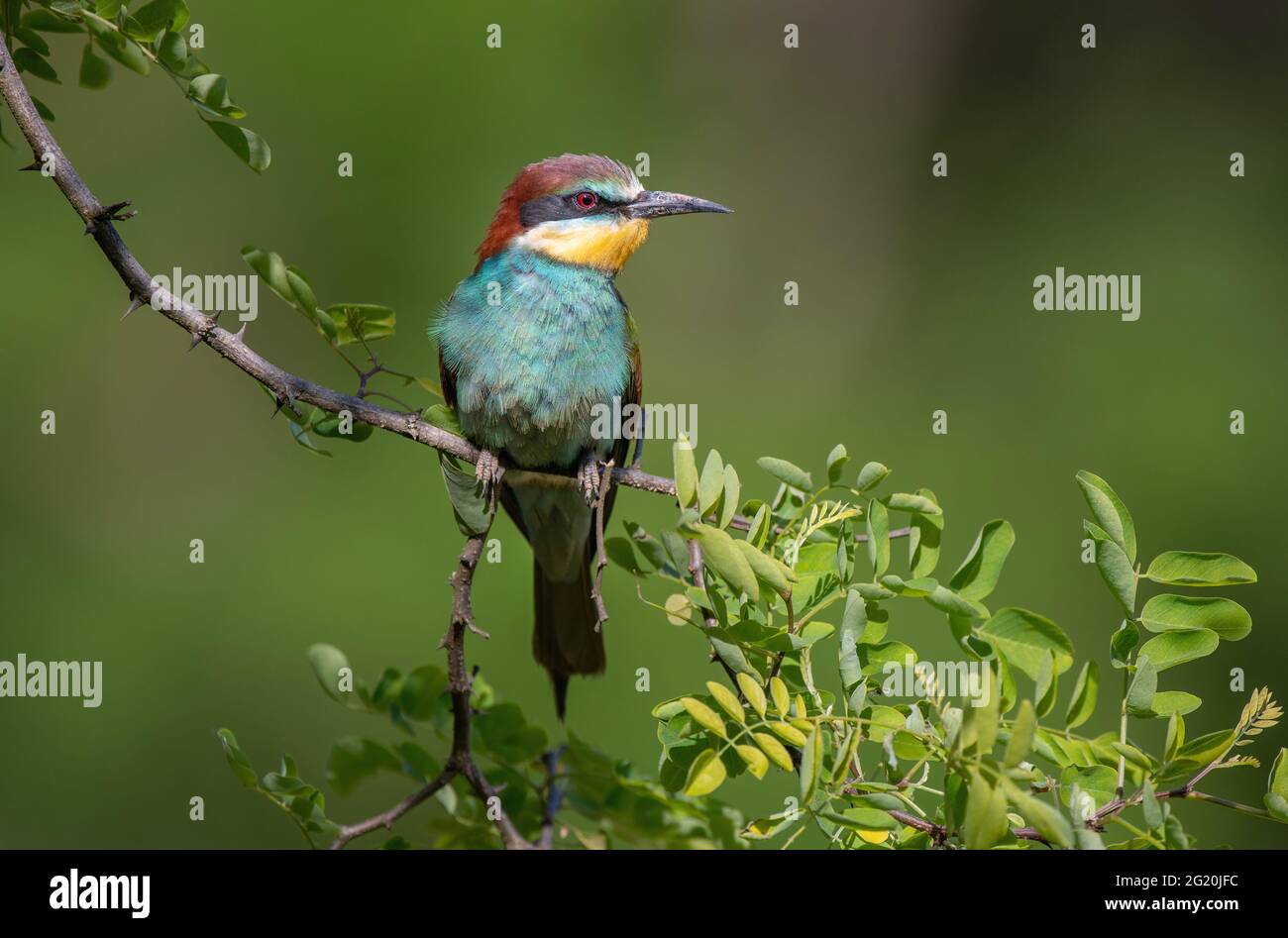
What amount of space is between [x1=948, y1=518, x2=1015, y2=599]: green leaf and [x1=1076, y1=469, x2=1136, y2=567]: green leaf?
0.37 ft

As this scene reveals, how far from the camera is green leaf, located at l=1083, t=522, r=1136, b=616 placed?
1646 mm

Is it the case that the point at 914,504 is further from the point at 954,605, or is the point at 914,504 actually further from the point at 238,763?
the point at 238,763

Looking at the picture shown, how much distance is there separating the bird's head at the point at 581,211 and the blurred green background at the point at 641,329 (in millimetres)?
1219

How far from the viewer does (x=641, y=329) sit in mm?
5473

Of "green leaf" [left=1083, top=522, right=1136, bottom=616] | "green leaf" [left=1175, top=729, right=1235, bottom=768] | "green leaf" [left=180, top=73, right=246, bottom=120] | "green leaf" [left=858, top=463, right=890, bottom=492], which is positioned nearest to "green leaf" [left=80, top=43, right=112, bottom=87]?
"green leaf" [left=180, top=73, right=246, bottom=120]

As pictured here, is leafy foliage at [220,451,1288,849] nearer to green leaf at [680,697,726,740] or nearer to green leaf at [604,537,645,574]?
green leaf at [680,697,726,740]

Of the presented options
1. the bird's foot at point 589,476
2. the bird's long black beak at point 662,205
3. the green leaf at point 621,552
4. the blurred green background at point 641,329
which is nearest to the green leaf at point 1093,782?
the green leaf at point 621,552

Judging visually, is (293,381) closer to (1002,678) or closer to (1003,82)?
(1002,678)

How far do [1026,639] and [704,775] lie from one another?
44 cm

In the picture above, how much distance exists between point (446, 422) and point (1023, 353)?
11.3 ft

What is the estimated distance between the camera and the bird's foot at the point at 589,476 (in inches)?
123

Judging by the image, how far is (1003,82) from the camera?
6438 mm

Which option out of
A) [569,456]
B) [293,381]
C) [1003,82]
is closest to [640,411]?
[569,456]
